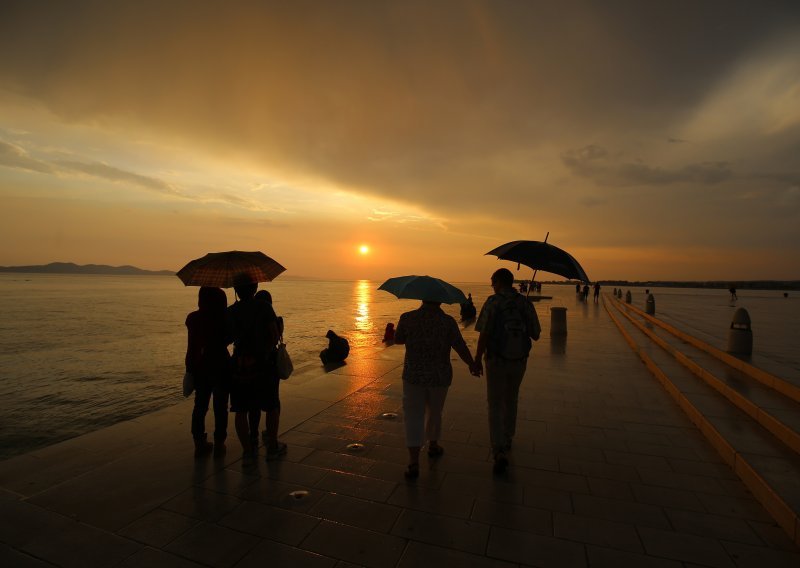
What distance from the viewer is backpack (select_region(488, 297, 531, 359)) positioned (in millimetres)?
4215

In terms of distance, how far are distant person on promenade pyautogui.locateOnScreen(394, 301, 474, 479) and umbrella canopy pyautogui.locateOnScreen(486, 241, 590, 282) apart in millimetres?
1634

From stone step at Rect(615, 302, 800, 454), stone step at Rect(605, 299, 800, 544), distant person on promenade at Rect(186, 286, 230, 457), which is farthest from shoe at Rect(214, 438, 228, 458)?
stone step at Rect(615, 302, 800, 454)

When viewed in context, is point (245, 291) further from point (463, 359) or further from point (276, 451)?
point (463, 359)

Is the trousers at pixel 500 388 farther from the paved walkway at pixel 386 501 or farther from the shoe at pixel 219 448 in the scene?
the shoe at pixel 219 448

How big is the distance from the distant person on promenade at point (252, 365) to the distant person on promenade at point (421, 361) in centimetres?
151

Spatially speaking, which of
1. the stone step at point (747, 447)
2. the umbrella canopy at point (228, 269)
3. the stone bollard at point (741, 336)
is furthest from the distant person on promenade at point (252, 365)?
the stone bollard at point (741, 336)

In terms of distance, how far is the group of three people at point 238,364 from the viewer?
4.32 metres

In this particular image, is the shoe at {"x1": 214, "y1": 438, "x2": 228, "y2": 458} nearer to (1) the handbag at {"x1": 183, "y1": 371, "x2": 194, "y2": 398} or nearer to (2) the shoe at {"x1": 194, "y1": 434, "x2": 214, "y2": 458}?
A: (2) the shoe at {"x1": 194, "y1": 434, "x2": 214, "y2": 458}

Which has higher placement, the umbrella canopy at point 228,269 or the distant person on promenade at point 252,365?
the umbrella canopy at point 228,269

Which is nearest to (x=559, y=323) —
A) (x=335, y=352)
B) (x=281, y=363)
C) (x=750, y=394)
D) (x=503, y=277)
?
(x=335, y=352)

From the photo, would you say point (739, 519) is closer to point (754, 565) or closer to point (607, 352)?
point (754, 565)

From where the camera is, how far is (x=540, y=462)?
173 inches

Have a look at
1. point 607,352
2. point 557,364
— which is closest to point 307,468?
point 557,364

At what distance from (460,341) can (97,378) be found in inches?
480
